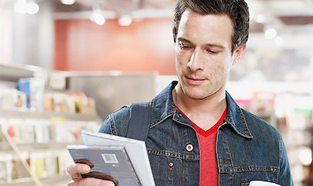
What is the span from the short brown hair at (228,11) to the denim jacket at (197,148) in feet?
0.82

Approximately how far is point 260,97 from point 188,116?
22.0 ft

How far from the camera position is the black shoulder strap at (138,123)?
76.9 inches

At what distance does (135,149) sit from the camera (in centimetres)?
163

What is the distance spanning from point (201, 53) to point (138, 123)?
1.05 feet

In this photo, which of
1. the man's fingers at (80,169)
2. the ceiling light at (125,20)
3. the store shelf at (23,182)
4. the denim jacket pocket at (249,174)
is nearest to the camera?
the man's fingers at (80,169)

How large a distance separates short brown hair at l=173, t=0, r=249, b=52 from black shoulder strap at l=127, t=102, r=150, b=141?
11.5 inches

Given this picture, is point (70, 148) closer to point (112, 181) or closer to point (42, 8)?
point (112, 181)

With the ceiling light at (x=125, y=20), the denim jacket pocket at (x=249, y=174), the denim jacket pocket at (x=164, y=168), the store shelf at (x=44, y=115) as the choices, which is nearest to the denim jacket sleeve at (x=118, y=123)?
the denim jacket pocket at (x=164, y=168)

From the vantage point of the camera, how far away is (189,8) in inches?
77.8

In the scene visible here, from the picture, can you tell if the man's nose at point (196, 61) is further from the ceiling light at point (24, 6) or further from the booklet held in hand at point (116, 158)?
the ceiling light at point (24, 6)

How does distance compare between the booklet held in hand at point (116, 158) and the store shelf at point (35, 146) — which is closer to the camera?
the booklet held in hand at point (116, 158)

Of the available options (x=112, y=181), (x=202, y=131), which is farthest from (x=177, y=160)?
(x=112, y=181)

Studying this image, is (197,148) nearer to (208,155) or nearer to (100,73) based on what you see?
(208,155)

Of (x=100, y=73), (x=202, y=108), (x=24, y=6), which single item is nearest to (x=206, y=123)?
(x=202, y=108)
